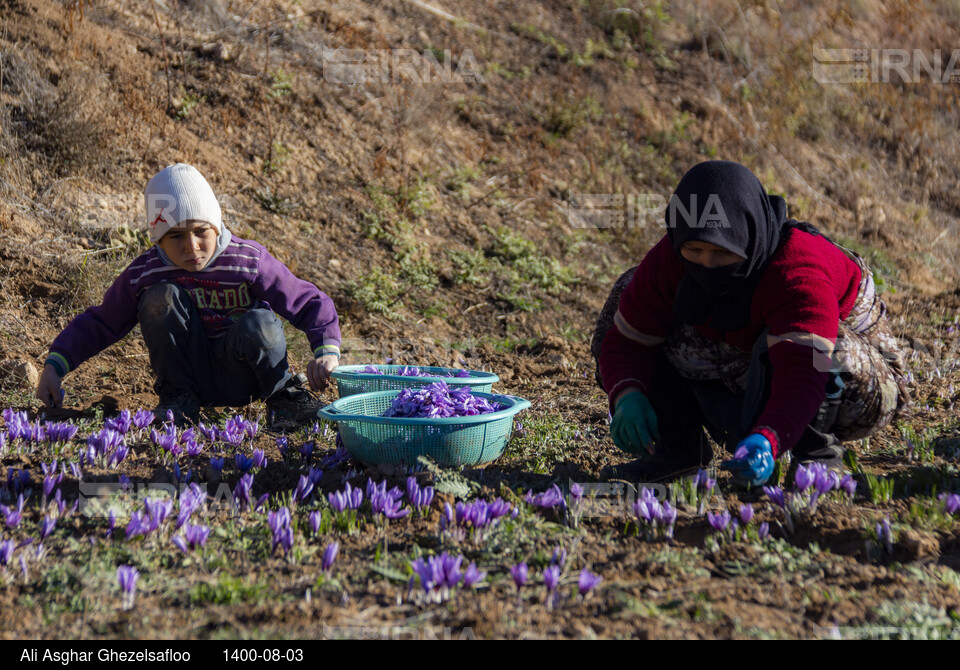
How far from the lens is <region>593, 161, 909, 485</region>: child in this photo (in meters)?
2.81

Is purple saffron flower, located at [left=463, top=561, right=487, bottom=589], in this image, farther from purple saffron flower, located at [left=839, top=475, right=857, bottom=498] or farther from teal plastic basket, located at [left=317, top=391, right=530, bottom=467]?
purple saffron flower, located at [left=839, top=475, right=857, bottom=498]

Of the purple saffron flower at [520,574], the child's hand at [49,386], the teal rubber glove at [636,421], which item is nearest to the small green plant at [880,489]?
the teal rubber glove at [636,421]

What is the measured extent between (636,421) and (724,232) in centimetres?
79

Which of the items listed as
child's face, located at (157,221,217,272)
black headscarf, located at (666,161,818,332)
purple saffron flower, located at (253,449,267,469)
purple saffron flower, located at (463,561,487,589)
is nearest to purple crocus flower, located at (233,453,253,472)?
purple saffron flower, located at (253,449,267,469)

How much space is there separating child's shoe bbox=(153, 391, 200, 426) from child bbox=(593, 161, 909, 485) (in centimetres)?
203

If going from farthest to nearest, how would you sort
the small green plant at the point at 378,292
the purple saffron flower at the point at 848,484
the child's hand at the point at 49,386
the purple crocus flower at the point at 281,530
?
1. the small green plant at the point at 378,292
2. the child's hand at the point at 49,386
3. the purple saffron flower at the point at 848,484
4. the purple crocus flower at the point at 281,530

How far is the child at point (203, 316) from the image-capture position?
387 cm

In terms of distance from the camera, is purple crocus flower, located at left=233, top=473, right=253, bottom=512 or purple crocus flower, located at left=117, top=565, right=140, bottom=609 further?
purple crocus flower, located at left=233, top=473, right=253, bottom=512

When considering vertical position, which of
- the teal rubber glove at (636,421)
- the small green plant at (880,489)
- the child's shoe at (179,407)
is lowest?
the child's shoe at (179,407)

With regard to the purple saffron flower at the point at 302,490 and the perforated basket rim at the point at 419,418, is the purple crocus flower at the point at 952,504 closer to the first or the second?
the perforated basket rim at the point at 419,418

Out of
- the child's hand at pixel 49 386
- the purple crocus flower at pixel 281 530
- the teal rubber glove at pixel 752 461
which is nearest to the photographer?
the purple crocus flower at pixel 281 530

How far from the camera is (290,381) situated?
4324 millimetres

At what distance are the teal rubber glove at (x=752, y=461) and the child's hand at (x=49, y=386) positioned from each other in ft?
9.42

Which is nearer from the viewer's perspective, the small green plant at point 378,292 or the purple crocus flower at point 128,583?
the purple crocus flower at point 128,583
